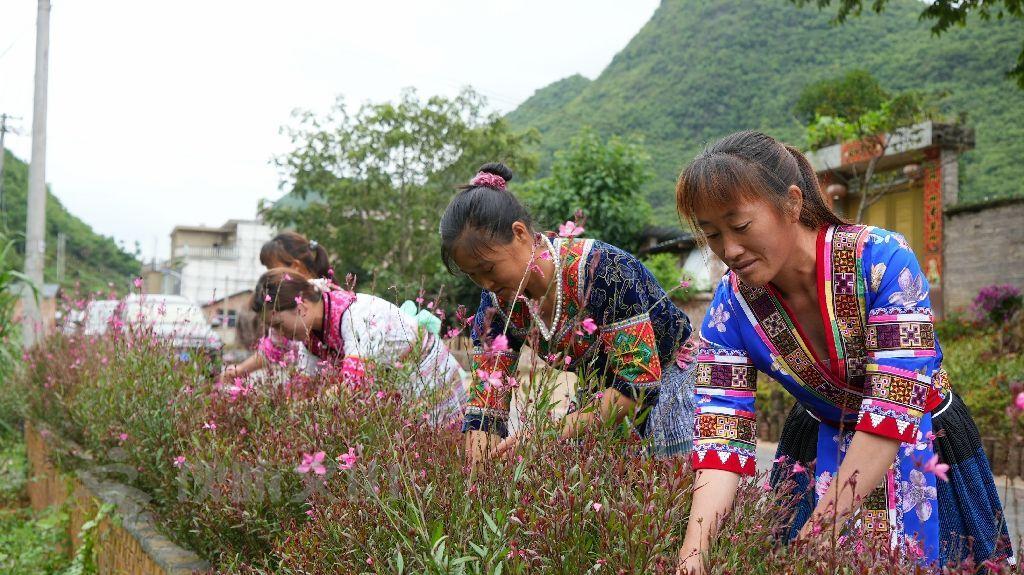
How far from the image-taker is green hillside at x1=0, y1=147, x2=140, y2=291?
45.5 meters

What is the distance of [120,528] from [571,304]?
2.23 m

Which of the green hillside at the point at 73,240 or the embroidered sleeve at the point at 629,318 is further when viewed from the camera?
the green hillside at the point at 73,240

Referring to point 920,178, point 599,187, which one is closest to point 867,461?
point 920,178

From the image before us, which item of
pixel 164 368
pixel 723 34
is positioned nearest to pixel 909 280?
pixel 164 368

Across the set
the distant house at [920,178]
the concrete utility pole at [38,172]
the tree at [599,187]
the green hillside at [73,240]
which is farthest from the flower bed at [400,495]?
the green hillside at [73,240]

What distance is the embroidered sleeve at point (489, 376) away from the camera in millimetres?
2021

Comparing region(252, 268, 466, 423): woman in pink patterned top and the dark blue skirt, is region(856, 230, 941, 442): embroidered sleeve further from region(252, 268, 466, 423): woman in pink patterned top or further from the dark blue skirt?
region(252, 268, 466, 423): woman in pink patterned top

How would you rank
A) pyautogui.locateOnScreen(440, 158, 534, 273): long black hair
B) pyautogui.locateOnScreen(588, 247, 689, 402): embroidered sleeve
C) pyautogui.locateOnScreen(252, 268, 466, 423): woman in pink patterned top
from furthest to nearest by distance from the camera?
1. pyautogui.locateOnScreen(252, 268, 466, 423): woman in pink patterned top
2. pyautogui.locateOnScreen(440, 158, 534, 273): long black hair
3. pyautogui.locateOnScreen(588, 247, 689, 402): embroidered sleeve

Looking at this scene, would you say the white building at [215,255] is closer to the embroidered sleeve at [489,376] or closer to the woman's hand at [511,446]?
the embroidered sleeve at [489,376]

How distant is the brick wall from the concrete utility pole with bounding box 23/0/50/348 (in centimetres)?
1245

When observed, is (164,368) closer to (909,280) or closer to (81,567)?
(81,567)

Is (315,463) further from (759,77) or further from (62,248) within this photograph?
(62,248)

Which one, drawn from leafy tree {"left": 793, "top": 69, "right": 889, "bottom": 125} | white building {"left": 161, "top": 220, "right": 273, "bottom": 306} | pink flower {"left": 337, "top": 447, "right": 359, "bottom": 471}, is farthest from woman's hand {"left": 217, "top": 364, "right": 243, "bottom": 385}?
white building {"left": 161, "top": 220, "right": 273, "bottom": 306}

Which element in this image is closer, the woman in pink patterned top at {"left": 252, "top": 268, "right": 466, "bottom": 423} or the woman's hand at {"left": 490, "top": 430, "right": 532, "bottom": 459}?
the woman's hand at {"left": 490, "top": 430, "right": 532, "bottom": 459}
